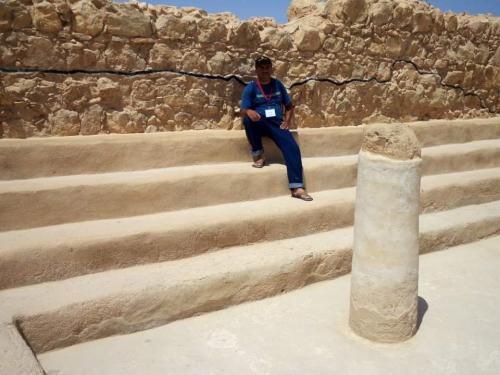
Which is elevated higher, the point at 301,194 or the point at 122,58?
the point at 122,58

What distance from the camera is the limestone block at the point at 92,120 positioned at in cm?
489

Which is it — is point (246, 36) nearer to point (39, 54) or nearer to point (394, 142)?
point (39, 54)

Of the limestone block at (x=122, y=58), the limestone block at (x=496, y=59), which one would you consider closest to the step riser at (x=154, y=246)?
the limestone block at (x=122, y=58)

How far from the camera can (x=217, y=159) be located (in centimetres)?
514

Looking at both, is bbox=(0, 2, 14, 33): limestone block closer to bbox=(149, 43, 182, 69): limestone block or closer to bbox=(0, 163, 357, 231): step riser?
bbox=(149, 43, 182, 69): limestone block

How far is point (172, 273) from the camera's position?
360 cm

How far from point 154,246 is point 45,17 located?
262 cm

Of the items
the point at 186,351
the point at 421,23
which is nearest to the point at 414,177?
the point at 186,351

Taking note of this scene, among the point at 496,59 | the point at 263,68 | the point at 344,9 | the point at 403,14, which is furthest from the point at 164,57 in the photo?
the point at 496,59

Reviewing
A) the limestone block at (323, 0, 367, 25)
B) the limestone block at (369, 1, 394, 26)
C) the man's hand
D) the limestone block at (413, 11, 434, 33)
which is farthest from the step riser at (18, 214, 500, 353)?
the limestone block at (413, 11, 434, 33)

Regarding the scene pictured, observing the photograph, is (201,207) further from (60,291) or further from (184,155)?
(60,291)

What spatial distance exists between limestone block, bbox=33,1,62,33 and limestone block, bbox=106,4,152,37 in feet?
1.73

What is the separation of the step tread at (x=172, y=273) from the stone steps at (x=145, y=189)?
647mm

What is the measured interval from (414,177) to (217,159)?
2.51 meters
